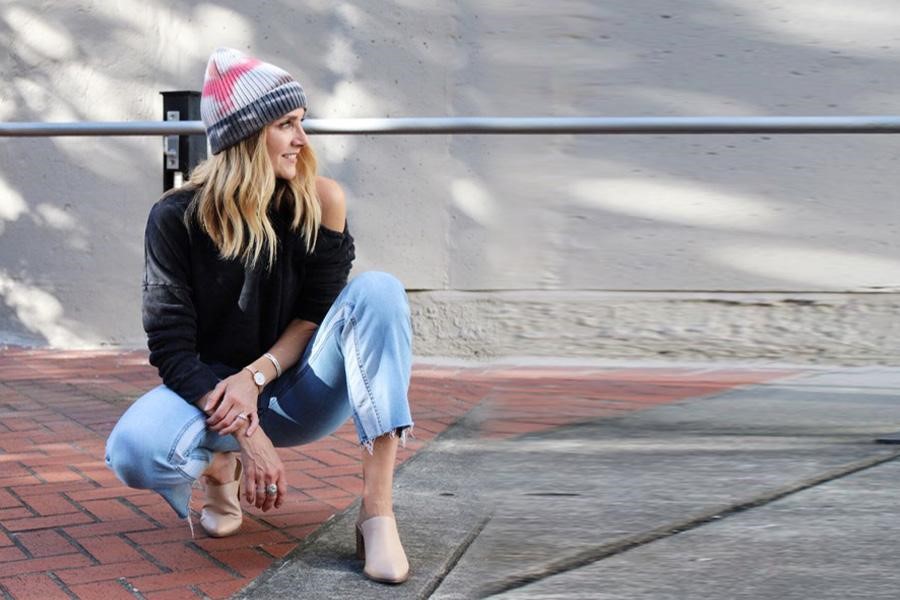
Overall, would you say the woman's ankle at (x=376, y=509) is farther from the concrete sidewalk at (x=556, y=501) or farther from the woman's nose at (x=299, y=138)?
the woman's nose at (x=299, y=138)

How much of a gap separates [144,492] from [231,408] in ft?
3.07

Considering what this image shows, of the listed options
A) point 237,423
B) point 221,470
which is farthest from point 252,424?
point 221,470

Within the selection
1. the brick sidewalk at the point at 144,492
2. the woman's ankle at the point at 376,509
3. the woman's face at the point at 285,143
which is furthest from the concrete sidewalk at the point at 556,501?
the woman's face at the point at 285,143

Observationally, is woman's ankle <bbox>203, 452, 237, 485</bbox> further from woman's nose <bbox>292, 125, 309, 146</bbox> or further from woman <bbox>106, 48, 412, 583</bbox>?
woman's nose <bbox>292, 125, 309, 146</bbox>

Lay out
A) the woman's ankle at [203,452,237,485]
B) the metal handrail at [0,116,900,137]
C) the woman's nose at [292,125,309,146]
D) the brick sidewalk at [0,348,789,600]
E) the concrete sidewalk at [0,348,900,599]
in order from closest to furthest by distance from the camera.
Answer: the concrete sidewalk at [0,348,900,599]
the brick sidewalk at [0,348,789,600]
the woman's nose at [292,125,309,146]
the woman's ankle at [203,452,237,485]
the metal handrail at [0,116,900,137]

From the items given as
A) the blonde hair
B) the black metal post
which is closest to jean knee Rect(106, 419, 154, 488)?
the blonde hair

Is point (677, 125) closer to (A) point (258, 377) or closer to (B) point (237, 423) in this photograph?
(A) point (258, 377)

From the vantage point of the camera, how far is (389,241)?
6.42m

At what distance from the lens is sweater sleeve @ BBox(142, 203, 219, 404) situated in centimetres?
312

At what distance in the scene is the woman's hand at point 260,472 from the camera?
9.96ft

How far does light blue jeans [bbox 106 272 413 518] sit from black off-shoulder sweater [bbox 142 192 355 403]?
97mm

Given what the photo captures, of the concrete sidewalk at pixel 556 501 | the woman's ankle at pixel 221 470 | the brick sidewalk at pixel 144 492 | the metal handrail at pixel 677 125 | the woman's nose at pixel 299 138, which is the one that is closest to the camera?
the concrete sidewalk at pixel 556 501

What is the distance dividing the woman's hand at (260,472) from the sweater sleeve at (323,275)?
40 cm

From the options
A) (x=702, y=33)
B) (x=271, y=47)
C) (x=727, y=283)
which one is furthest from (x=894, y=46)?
(x=271, y=47)
